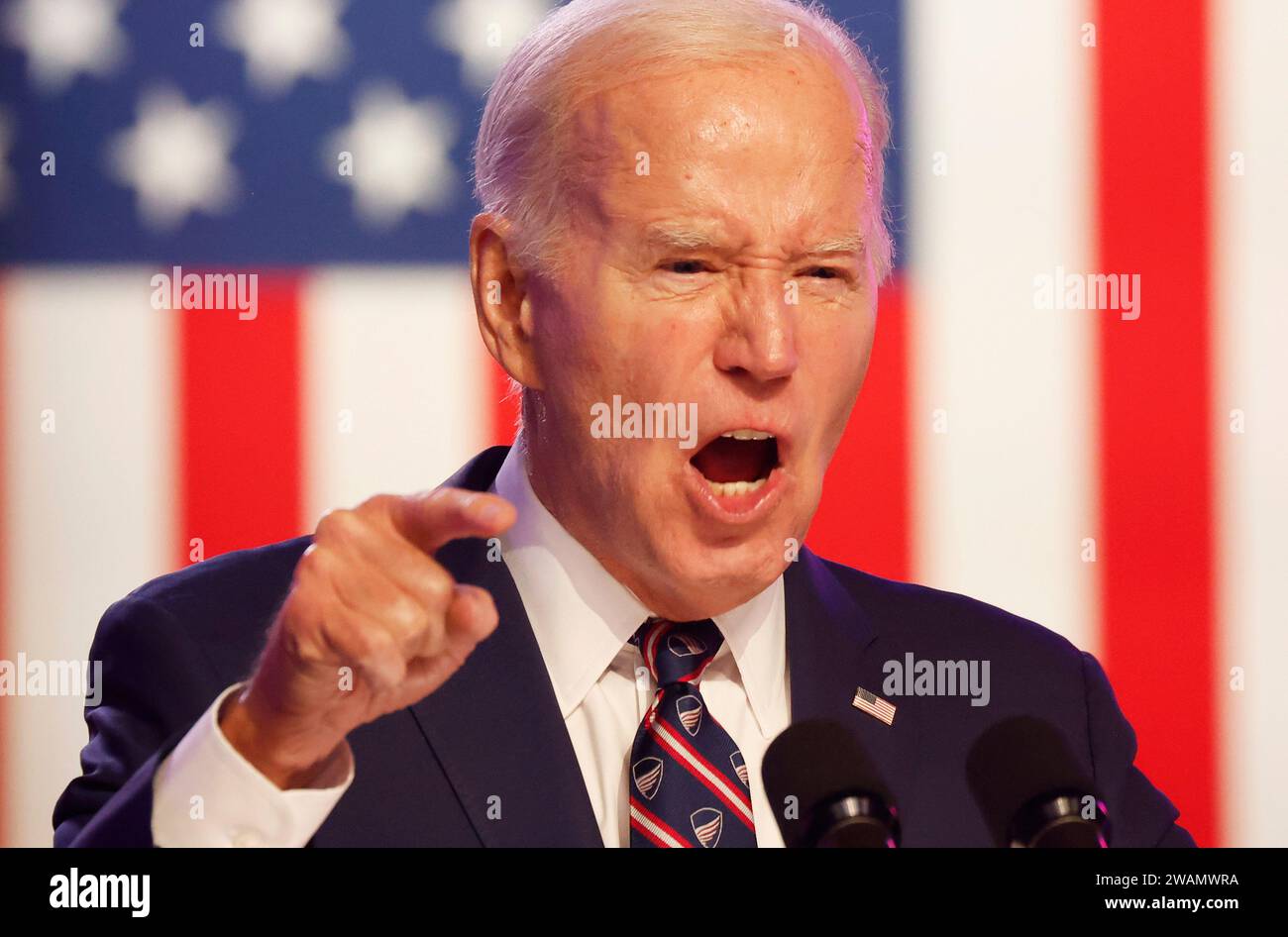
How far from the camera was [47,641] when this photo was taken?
1.99 m

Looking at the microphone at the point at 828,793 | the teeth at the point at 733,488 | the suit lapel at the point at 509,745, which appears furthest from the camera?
the teeth at the point at 733,488

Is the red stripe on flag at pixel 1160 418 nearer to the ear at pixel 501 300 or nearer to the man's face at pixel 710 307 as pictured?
the man's face at pixel 710 307

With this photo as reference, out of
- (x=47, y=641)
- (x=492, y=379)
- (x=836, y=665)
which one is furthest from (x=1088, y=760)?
(x=47, y=641)

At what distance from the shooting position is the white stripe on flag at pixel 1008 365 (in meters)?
2.07

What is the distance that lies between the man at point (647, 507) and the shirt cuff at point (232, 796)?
16 cm

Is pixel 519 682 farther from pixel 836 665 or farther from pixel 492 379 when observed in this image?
pixel 492 379

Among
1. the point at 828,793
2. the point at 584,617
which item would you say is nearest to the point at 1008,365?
the point at 584,617

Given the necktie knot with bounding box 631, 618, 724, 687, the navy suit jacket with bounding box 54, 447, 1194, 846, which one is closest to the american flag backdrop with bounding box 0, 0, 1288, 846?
the navy suit jacket with bounding box 54, 447, 1194, 846

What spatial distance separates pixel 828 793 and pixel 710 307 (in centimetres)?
65

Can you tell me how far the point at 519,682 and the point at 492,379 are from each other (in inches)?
29.6

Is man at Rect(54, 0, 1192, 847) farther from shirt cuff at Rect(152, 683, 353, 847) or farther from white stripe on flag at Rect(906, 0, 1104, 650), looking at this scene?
white stripe on flag at Rect(906, 0, 1104, 650)

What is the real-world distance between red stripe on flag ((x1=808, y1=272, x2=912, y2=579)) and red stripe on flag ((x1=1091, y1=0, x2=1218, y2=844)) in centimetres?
30

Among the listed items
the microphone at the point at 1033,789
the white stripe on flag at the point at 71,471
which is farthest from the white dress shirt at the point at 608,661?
the white stripe on flag at the point at 71,471

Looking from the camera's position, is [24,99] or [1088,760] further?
[24,99]
